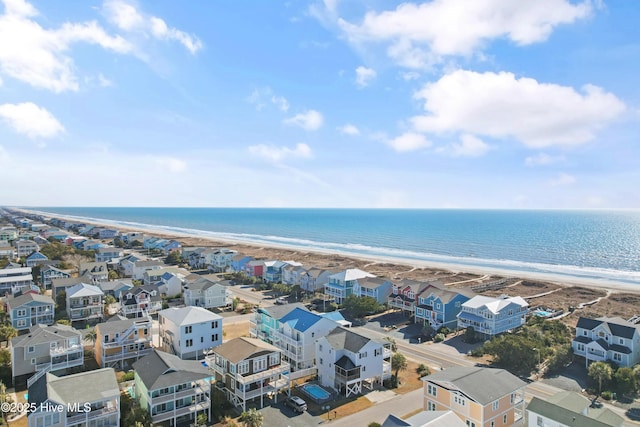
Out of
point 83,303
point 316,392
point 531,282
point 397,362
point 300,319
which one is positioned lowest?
point 316,392

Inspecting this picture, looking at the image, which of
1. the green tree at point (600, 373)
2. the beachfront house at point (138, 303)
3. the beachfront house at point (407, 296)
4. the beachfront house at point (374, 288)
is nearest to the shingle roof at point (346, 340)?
the green tree at point (600, 373)

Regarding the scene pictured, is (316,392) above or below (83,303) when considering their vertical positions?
below

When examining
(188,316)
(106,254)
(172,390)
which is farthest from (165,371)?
(106,254)

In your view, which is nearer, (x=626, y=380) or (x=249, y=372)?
(x=249, y=372)

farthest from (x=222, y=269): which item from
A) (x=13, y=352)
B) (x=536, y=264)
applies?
(x=536, y=264)

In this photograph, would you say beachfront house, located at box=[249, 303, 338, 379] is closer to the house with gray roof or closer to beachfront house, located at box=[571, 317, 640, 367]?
the house with gray roof

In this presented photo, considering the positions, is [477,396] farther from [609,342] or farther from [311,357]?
[609,342]

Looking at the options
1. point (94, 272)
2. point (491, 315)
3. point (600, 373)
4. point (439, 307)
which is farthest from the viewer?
point (94, 272)
